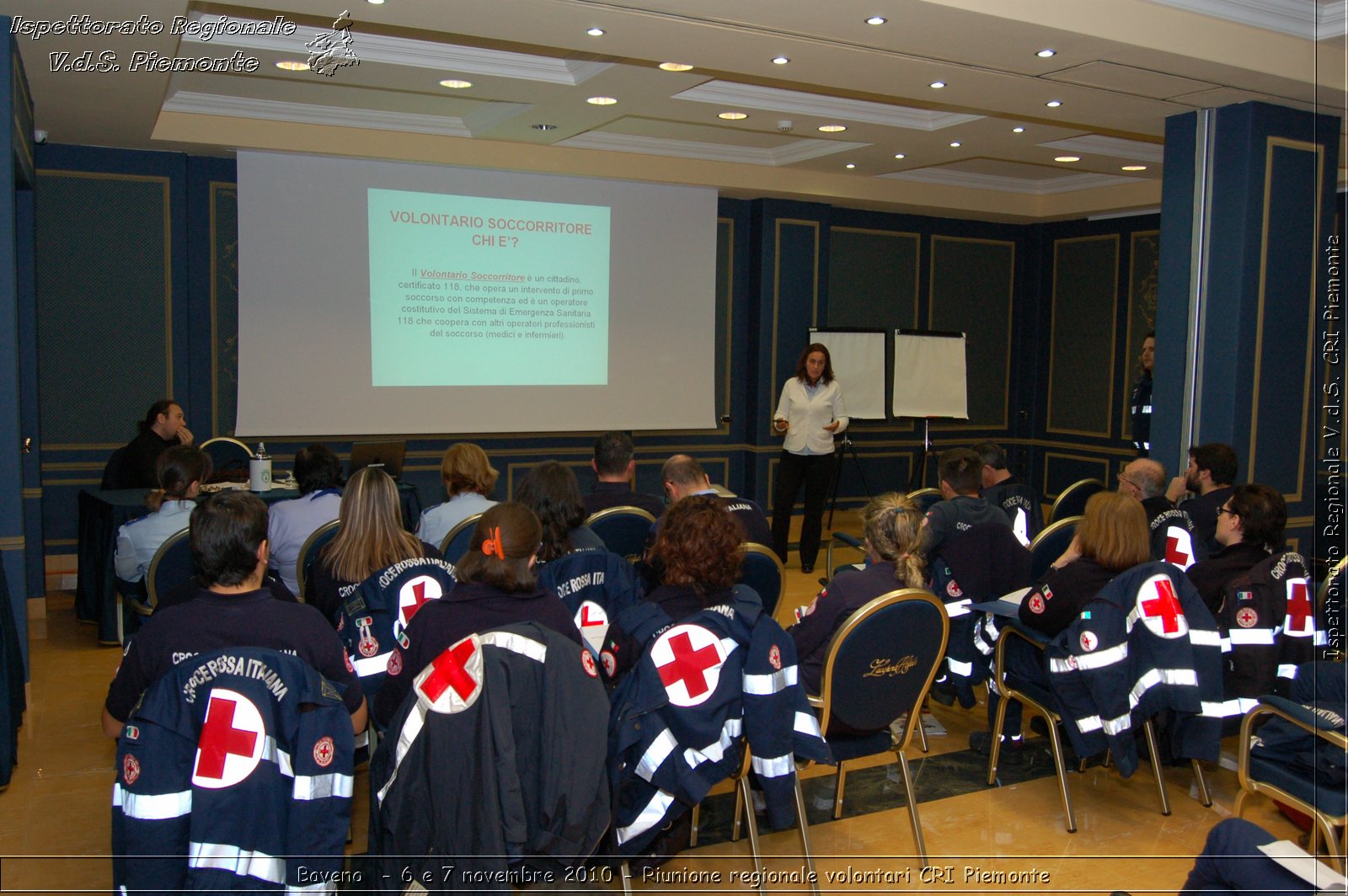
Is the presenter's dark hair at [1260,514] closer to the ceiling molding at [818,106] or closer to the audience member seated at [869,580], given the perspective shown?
the audience member seated at [869,580]

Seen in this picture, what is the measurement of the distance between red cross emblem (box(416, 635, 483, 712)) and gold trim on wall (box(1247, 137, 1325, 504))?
15.3 feet

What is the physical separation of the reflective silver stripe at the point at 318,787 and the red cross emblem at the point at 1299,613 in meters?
2.90

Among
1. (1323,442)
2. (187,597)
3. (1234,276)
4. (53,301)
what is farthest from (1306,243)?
(53,301)

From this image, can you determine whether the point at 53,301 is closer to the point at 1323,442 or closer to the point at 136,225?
the point at 136,225

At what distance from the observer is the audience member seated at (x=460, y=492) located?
387 cm

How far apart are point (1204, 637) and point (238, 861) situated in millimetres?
2809

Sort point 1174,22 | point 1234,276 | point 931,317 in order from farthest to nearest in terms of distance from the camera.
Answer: point 931,317
point 1234,276
point 1174,22

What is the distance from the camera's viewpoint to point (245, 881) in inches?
74.3

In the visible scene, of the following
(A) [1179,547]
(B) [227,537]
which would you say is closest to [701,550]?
(B) [227,537]

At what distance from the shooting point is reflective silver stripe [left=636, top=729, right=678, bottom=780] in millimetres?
2430

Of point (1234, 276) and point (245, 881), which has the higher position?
point (1234, 276)

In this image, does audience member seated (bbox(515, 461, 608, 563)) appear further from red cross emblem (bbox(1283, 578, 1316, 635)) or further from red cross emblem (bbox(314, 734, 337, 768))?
red cross emblem (bbox(1283, 578, 1316, 635))

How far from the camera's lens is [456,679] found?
2008 millimetres

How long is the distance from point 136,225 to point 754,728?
18.0ft
